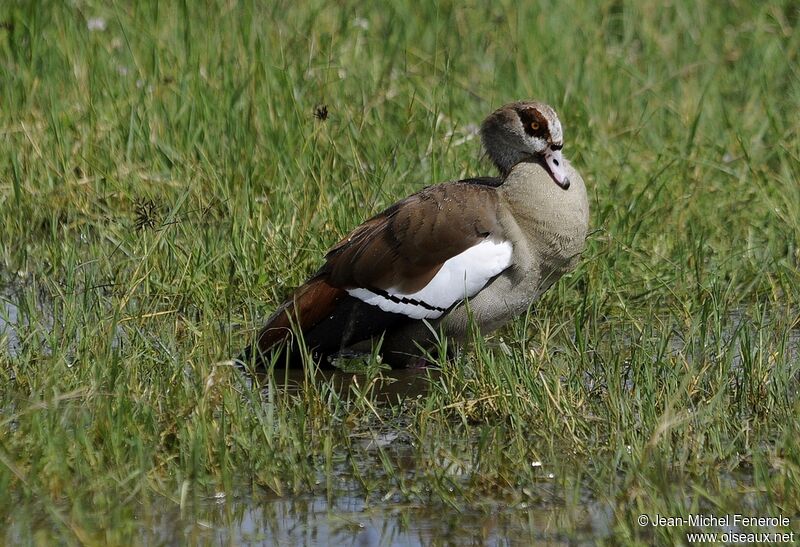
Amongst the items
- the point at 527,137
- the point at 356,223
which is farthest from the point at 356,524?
the point at 356,223

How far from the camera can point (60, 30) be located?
25.3 ft

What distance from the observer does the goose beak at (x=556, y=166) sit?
18.0 feet

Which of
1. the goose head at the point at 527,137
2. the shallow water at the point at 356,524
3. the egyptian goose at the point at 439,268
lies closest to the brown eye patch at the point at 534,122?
the goose head at the point at 527,137

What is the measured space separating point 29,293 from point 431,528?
87.8 inches

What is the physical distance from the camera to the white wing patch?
523 centimetres

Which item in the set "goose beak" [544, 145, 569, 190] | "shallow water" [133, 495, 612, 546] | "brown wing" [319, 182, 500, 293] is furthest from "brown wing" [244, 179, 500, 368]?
"shallow water" [133, 495, 612, 546]

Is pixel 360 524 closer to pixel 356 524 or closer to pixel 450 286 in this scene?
pixel 356 524

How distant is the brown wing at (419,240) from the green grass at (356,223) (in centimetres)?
38

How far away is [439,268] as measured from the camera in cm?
531

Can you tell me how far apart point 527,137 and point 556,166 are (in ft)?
0.66

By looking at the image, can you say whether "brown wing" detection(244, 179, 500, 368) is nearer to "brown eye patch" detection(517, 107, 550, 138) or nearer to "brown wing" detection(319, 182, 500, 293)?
"brown wing" detection(319, 182, 500, 293)

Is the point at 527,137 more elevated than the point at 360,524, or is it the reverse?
the point at 527,137

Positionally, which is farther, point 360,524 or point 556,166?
point 556,166

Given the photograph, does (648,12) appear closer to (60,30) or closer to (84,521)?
(60,30)
